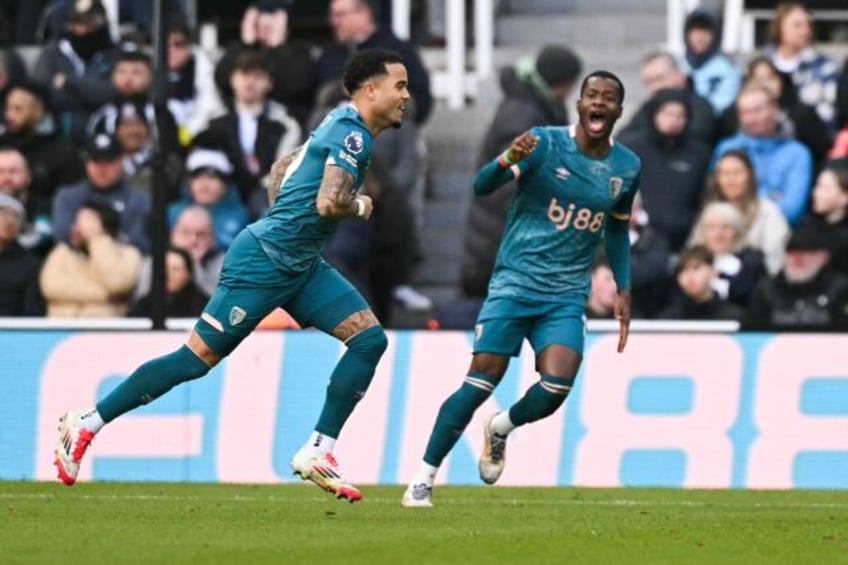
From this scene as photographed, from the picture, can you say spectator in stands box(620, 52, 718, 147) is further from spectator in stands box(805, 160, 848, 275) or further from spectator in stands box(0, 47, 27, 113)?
spectator in stands box(0, 47, 27, 113)

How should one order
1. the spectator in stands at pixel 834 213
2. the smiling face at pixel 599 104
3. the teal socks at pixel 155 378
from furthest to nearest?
1. the spectator in stands at pixel 834 213
2. the smiling face at pixel 599 104
3. the teal socks at pixel 155 378

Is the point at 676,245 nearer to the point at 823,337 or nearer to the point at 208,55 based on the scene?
the point at 823,337

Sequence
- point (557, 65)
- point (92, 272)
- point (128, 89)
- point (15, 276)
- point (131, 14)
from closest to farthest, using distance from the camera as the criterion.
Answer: point (557, 65)
point (92, 272)
point (15, 276)
point (128, 89)
point (131, 14)

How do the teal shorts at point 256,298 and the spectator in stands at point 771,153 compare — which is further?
the spectator in stands at point 771,153

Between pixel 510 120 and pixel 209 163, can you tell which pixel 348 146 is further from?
pixel 209 163

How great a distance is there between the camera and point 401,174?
18672mm

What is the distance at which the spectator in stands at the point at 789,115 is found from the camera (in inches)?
722

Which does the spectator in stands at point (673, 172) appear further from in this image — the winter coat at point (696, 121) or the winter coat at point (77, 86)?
the winter coat at point (77, 86)

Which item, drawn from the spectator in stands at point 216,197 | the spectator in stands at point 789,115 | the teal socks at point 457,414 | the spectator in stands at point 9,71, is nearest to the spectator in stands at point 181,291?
the spectator in stands at point 216,197

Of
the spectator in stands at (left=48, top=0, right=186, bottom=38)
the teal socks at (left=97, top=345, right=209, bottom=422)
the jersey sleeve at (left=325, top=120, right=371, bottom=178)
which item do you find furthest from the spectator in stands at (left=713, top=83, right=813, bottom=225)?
the teal socks at (left=97, top=345, right=209, bottom=422)

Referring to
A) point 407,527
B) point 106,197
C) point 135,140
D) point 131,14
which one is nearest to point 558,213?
point 407,527

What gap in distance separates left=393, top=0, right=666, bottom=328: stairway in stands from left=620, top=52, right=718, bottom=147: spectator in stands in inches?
45.8

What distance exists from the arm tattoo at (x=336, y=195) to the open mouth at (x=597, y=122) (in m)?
1.80

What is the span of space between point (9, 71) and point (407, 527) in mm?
9630
